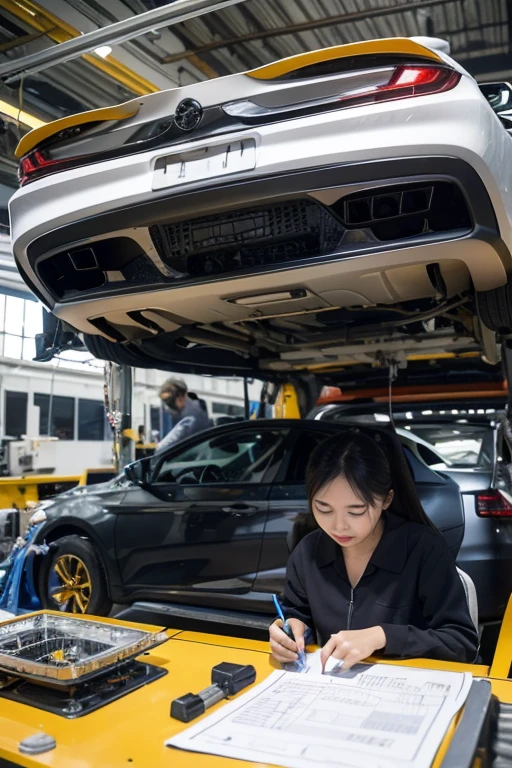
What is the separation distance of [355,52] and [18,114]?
2755mm

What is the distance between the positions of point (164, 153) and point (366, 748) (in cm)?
162

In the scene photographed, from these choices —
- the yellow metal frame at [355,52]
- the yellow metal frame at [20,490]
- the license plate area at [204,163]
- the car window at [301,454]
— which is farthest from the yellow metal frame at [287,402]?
the yellow metal frame at [355,52]

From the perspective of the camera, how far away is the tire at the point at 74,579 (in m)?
3.93

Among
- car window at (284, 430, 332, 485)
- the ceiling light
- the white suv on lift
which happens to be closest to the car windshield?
car window at (284, 430, 332, 485)

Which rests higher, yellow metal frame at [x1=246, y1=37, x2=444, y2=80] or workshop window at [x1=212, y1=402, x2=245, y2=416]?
yellow metal frame at [x1=246, y1=37, x2=444, y2=80]

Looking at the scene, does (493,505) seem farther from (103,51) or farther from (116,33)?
(103,51)

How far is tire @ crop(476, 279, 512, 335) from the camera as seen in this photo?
2.14m

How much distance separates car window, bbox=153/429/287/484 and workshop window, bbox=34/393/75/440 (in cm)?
233

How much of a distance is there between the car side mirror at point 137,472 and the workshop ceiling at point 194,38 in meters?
2.12

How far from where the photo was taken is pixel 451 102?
1.70 metres

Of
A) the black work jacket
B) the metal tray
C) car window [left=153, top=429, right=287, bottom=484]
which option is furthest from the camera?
car window [left=153, top=429, right=287, bottom=484]

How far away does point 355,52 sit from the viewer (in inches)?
69.4

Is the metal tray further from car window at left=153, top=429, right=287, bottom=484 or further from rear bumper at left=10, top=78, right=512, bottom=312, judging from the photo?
car window at left=153, top=429, right=287, bottom=484

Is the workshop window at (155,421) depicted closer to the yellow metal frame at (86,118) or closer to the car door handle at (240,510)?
the car door handle at (240,510)
